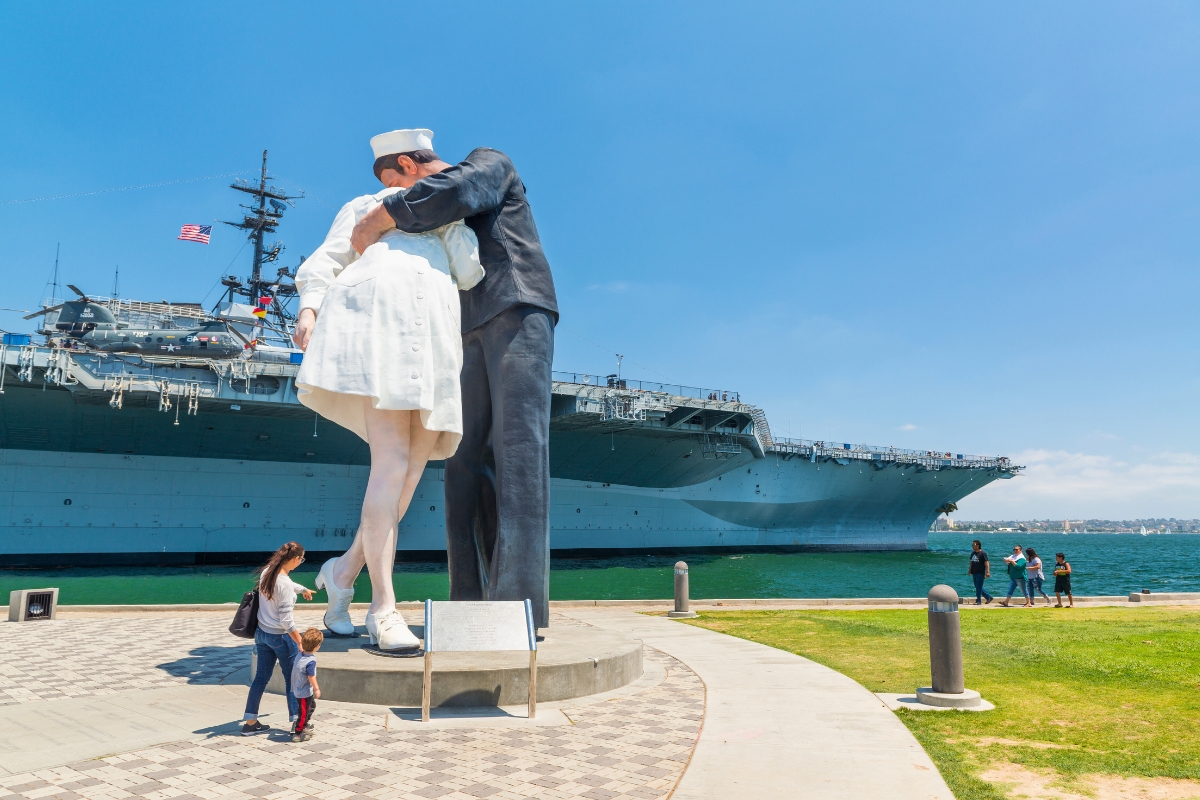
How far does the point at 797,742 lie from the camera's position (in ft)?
15.5

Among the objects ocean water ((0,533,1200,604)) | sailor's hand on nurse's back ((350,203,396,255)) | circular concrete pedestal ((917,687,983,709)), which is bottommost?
ocean water ((0,533,1200,604))

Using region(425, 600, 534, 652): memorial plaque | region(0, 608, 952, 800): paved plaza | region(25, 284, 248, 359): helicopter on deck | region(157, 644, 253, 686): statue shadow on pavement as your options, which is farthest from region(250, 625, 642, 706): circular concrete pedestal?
region(25, 284, 248, 359): helicopter on deck

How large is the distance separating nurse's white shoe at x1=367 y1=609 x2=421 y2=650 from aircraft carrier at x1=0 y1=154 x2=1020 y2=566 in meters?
23.8

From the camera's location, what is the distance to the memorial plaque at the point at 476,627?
5.16m

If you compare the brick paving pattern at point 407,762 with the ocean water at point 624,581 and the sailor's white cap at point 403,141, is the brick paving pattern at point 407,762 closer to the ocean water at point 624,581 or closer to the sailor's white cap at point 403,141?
the sailor's white cap at point 403,141

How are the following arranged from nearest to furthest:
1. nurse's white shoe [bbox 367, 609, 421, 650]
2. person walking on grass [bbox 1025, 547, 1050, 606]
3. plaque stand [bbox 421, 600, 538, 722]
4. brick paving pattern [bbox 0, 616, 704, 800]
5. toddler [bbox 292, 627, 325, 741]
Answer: brick paving pattern [bbox 0, 616, 704, 800] < toddler [bbox 292, 627, 325, 741] < plaque stand [bbox 421, 600, 538, 722] < nurse's white shoe [bbox 367, 609, 421, 650] < person walking on grass [bbox 1025, 547, 1050, 606]

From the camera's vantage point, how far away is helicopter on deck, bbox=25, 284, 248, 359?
30.2 metres

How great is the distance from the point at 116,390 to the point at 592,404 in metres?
17.5

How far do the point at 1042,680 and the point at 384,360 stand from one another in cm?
667

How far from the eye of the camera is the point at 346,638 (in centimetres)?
691

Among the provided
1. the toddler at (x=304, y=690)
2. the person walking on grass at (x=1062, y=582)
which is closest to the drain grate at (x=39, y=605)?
the toddler at (x=304, y=690)

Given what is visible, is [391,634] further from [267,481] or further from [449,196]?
[267,481]

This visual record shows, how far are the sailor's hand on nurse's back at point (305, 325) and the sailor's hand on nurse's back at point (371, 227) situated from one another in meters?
0.74

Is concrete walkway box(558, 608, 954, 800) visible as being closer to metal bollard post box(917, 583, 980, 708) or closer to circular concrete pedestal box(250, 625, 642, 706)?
metal bollard post box(917, 583, 980, 708)
